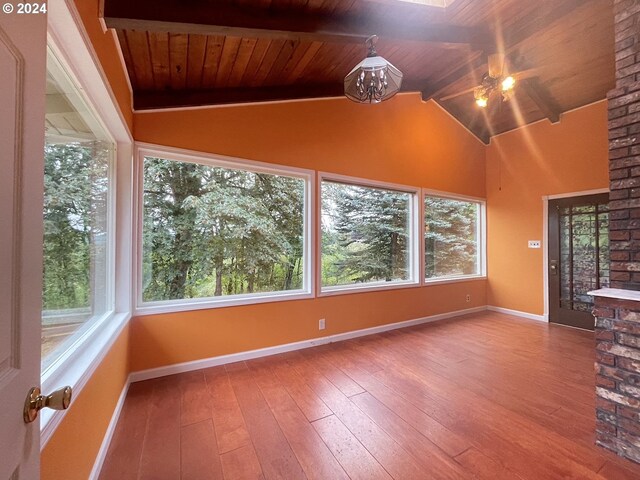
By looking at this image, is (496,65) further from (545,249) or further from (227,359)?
(227,359)

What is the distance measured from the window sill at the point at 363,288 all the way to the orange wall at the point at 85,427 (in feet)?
6.94

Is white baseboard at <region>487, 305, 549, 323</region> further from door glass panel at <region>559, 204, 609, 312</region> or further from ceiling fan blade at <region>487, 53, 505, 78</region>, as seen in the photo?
ceiling fan blade at <region>487, 53, 505, 78</region>

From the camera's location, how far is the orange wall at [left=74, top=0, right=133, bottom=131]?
1.35 meters

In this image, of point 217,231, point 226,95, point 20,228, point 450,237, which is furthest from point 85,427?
point 450,237

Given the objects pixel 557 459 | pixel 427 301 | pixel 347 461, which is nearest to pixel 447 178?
pixel 427 301

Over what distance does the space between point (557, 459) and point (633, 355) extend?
29.5 inches

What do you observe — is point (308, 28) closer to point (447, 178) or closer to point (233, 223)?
point (233, 223)

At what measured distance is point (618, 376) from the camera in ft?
5.35

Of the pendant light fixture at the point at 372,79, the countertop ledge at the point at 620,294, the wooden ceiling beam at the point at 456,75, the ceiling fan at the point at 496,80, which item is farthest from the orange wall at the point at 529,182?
the pendant light fixture at the point at 372,79

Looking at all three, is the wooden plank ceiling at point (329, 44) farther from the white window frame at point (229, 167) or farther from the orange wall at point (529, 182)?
the orange wall at point (529, 182)

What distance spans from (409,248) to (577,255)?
97.8 inches

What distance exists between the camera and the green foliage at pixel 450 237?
456 cm

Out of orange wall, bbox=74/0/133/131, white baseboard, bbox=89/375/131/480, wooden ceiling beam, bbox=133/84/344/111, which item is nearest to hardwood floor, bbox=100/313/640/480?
white baseboard, bbox=89/375/131/480

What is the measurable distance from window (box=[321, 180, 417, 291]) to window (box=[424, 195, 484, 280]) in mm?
399
